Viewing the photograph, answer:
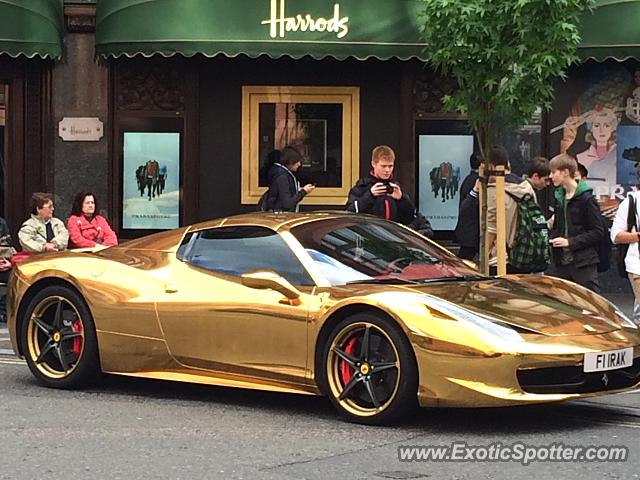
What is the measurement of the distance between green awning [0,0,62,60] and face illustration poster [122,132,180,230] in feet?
5.09

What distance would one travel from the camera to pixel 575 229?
1155 centimetres

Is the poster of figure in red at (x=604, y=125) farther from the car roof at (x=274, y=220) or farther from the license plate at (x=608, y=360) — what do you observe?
the license plate at (x=608, y=360)

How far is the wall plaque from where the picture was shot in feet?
53.2

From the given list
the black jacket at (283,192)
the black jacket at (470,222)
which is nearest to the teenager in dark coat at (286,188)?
the black jacket at (283,192)

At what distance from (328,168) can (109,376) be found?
6.94m

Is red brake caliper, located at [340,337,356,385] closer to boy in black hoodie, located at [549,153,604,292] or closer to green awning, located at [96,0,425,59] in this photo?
boy in black hoodie, located at [549,153,604,292]

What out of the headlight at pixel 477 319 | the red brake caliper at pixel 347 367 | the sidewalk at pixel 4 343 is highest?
the headlight at pixel 477 319

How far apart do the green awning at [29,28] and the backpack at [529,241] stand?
21.7 feet

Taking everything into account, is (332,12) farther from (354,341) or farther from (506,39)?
(354,341)

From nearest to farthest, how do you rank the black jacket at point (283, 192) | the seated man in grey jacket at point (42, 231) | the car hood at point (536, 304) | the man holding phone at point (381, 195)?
the car hood at point (536, 304), the man holding phone at point (381, 195), the black jacket at point (283, 192), the seated man in grey jacket at point (42, 231)

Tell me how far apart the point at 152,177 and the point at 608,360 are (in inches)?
377

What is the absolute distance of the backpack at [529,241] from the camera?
11188 mm

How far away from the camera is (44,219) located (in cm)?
1412

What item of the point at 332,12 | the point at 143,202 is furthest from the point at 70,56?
the point at 332,12
